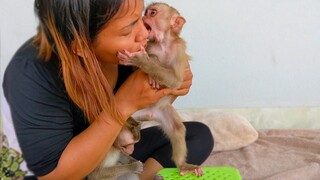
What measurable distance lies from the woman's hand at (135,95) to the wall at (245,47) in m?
0.81

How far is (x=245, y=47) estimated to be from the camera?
186cm

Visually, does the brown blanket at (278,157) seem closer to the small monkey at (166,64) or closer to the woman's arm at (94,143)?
the small monkey at (166,64)

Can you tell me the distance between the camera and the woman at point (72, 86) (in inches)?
33.9

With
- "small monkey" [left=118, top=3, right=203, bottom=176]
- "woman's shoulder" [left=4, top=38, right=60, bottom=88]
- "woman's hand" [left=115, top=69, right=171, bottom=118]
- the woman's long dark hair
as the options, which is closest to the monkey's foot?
"small monkey" [left=118, top=3, right=203, bottom=176]

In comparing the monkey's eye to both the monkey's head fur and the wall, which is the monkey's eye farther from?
the wall

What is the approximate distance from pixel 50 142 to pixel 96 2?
335 mm

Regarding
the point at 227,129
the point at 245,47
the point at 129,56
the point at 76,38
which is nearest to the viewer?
the point at 76,38

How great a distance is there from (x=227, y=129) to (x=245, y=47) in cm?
39

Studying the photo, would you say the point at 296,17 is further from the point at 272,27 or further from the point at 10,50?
the point at 10,50

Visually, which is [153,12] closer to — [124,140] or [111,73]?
[111,73]

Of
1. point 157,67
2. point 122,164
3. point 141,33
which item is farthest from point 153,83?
point 122,164

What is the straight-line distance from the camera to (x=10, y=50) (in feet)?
6.06

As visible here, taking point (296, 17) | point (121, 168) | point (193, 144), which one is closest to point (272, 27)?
point (296, 17)

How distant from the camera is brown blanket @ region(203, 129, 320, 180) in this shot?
1456mm
